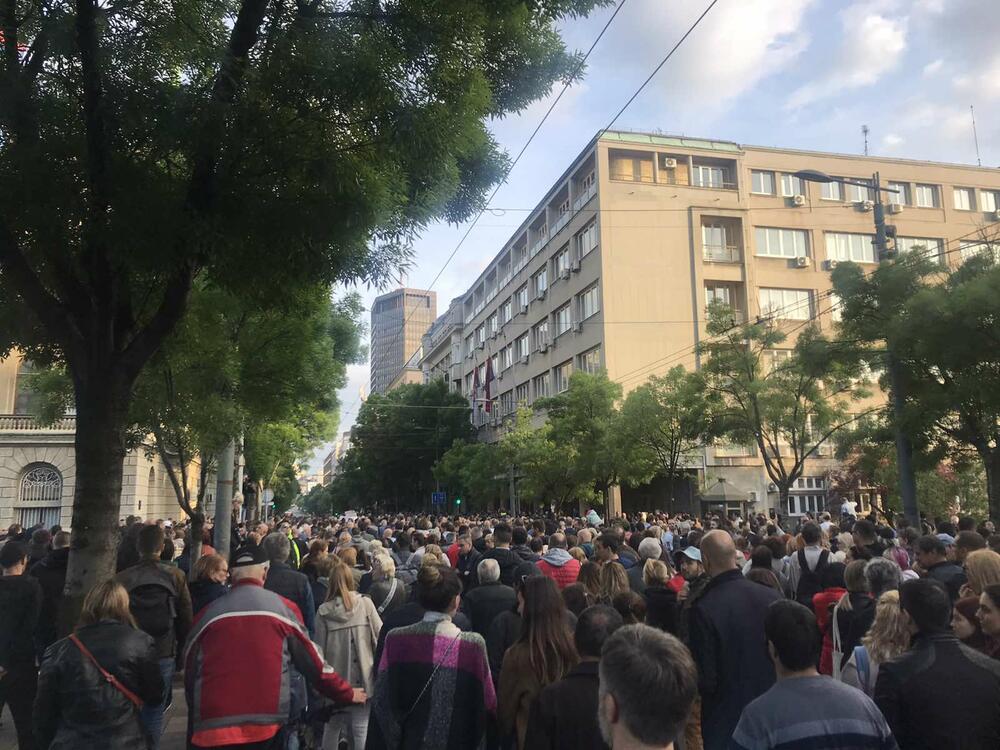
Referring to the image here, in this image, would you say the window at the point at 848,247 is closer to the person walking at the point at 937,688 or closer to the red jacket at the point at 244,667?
the person walking at the point at 937,688

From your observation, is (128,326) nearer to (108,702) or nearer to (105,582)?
(105,582)

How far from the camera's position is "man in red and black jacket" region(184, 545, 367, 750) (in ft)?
12.9

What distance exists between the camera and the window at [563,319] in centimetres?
5050

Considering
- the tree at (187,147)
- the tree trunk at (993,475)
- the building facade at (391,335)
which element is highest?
the building facade at (391,335)

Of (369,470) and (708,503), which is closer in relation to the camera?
(708,503)

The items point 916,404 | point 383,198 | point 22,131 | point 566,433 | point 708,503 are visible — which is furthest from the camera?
point 708,503

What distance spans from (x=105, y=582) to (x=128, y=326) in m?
2.93

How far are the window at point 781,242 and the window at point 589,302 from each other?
989cm

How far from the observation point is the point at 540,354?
56.1m

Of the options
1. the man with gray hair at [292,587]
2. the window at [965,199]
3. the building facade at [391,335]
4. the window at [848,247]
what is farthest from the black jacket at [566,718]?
the building facade at [391,335]

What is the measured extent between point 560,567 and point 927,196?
50494 millimetres

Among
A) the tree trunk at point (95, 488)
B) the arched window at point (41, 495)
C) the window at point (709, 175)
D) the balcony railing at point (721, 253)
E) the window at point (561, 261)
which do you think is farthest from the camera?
the window at point (561, 261)

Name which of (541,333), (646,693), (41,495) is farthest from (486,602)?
(541,333)

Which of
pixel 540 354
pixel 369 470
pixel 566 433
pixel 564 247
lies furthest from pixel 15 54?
pixel 369 470
